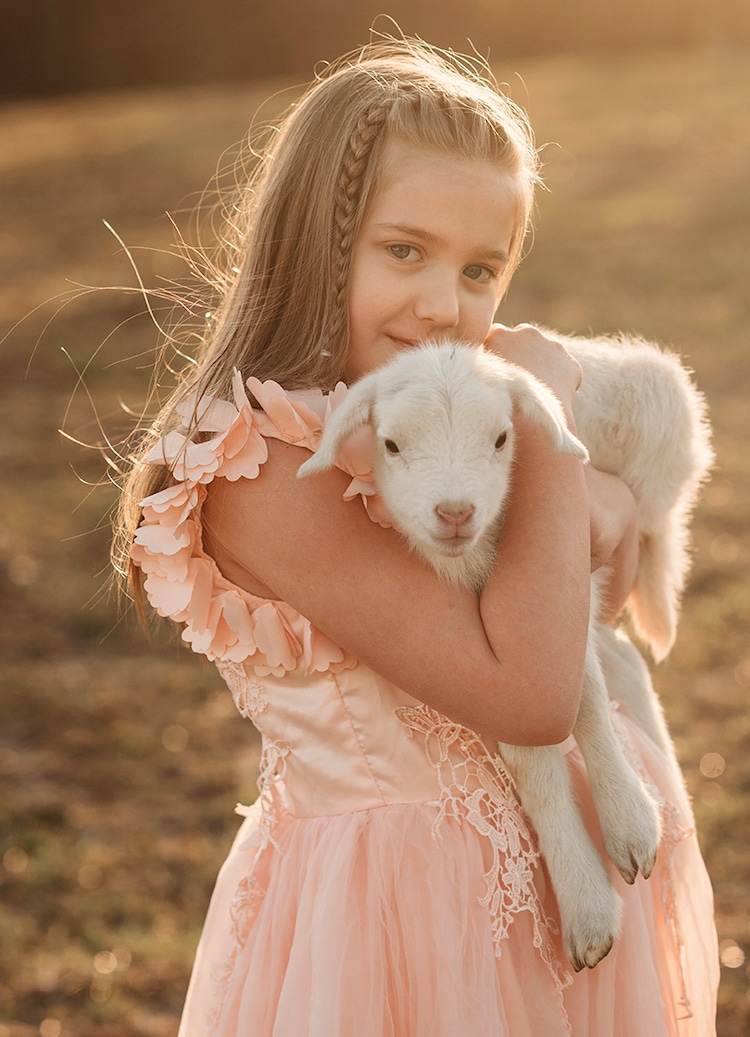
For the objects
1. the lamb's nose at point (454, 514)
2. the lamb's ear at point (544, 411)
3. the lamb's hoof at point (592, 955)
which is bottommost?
the lamb's hoof at point (592, 955)

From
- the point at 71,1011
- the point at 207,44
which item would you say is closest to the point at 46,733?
the point at 71,1011

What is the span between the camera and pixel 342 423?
1.78 meters

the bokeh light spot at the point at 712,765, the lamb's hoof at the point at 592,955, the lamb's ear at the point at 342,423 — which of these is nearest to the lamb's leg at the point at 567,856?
the lamb's hoof at the point at 592,955

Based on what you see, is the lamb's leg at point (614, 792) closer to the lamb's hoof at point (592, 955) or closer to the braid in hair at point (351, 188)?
the lamb's hoof at point (592, 955)

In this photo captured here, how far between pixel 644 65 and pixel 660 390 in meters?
17.2

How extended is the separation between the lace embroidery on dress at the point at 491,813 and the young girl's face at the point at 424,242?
0.67 metres

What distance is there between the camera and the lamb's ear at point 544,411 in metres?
1.80

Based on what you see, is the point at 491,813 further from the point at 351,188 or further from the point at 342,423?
the point at 351,188

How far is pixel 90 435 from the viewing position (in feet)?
26.0

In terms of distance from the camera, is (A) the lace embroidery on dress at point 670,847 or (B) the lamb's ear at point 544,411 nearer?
(B) the lamb's ear at point 544,411

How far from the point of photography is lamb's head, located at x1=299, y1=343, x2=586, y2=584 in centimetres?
172

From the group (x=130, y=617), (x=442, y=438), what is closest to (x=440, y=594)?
(x=442, y=438)

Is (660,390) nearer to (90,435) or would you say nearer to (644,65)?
(90,435)

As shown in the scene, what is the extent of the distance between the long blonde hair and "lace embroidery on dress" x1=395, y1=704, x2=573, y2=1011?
0.64 m
